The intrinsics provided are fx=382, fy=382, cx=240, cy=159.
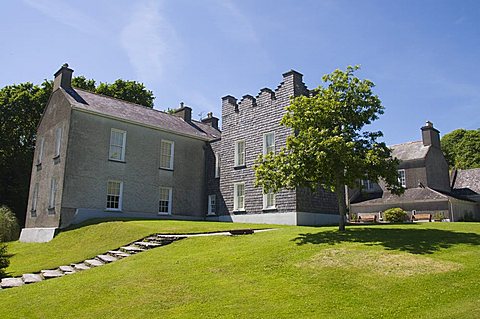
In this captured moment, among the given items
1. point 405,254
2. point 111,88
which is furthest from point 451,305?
point 111,88

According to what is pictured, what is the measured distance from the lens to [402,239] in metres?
12.3

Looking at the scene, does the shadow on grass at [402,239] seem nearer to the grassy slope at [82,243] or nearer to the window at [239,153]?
the grassy slope at [82,243]

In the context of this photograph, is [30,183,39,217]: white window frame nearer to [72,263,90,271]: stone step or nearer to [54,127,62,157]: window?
[54,127,62,157]: window

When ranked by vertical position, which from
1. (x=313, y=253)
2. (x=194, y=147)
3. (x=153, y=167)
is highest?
(x=194, y=147)

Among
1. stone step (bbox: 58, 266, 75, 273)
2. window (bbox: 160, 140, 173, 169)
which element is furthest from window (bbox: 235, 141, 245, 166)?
stone step (bbox: 58, 266, 75, 273)

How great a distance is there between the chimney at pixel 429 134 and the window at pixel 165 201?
25.3 meters

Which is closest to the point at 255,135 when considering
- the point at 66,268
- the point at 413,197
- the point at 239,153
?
the point at 239,153

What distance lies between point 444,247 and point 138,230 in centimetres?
1197

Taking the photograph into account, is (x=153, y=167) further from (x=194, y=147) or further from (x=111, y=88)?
(x=111, y=88)

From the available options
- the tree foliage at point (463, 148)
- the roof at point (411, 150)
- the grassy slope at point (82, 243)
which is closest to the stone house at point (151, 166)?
the grassy slope at point (82, 243)

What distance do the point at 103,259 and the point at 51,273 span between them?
5.50 ft

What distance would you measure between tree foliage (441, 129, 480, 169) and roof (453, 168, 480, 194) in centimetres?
1715

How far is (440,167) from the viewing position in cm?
3766

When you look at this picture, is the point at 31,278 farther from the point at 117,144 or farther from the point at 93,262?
the point at 117,144
